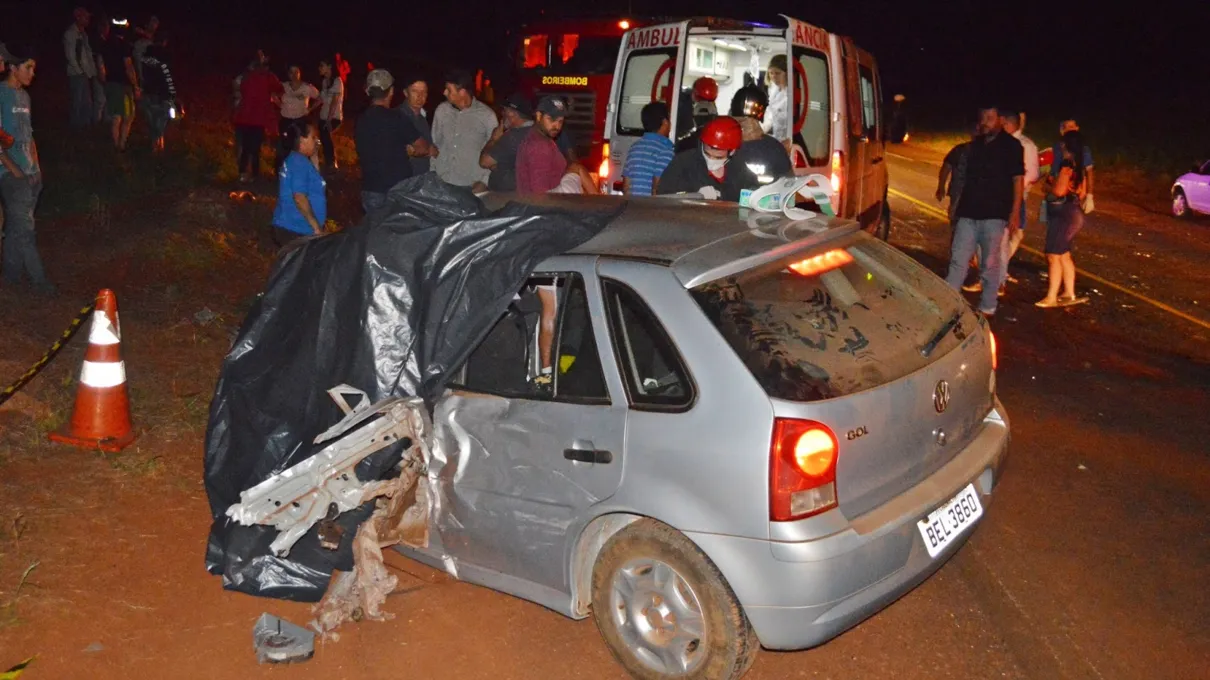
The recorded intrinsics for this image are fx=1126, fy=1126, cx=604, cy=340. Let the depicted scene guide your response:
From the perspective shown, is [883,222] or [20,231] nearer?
[20,231]

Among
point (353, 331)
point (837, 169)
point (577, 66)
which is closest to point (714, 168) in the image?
point (837, 169)

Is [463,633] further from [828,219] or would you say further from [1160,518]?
[1160,518]

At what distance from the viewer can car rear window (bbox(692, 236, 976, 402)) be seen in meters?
3.74

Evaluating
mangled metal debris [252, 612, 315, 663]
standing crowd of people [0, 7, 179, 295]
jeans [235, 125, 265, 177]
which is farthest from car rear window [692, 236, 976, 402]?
jeans [235, 125, 265, 177]

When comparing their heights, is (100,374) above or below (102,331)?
below

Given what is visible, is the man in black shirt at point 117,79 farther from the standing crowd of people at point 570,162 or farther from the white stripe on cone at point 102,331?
the white stripe on cone at point 102,331

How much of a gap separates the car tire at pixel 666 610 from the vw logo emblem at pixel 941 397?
104 cm

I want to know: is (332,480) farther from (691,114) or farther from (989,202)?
(691,114)

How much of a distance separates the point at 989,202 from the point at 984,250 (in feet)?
1.45

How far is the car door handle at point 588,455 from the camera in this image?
12.8 ft

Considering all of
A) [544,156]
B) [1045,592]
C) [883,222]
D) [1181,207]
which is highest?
[544,156]

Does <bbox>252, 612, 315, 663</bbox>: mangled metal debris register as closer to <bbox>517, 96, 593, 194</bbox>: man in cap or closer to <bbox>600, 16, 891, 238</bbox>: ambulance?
<bbox>517, 96, 593, 194</bbox>: man in cap

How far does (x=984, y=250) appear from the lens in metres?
9.30

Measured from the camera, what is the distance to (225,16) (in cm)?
5216
